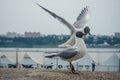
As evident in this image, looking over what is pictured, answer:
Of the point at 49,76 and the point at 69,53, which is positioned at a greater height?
the point at 69,53

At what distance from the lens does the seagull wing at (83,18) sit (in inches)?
359

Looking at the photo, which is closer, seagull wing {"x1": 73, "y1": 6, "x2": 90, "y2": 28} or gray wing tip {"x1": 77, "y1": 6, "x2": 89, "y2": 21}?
seagull wing {"x1": 73, "y1": 6, "x2": 90, "y2": 28}

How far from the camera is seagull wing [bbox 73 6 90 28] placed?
9.12m

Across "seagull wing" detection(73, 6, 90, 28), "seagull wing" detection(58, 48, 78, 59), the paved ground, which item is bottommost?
the paved ground

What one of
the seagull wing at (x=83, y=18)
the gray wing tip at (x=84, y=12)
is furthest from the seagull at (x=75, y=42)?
the gray wing tip at (x=84, y=12)

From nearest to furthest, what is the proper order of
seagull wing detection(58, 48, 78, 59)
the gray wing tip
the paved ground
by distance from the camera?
the paved ground < seagull wing detection(58, 48, 78, 59) < the gray wing tip

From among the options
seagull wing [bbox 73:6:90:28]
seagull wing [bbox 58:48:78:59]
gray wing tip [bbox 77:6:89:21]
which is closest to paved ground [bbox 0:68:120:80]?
seagull wing [bbox 58:48:78:59]

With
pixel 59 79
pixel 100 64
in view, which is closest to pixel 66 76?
pixel 59 79

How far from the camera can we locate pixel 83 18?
9.36m

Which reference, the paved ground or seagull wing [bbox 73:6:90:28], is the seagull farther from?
the paved ground

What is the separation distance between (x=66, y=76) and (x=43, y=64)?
14.6 feet

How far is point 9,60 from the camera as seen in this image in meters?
13.8

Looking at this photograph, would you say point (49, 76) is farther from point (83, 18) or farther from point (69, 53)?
point (83, 18)

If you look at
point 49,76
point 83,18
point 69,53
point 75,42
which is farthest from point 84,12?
point 49,76
